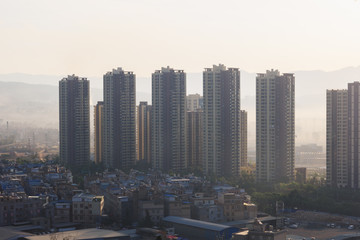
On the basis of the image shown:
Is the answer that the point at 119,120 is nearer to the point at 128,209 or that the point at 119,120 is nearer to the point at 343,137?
the point at 343,137

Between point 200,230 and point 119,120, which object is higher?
point 119,120

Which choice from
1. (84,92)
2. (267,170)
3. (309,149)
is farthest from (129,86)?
(309,149)

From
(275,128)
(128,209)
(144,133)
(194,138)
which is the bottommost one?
(128,209)

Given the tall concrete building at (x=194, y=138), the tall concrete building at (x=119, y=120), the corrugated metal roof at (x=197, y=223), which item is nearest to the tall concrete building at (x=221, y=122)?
the tall concrete building at (x=194, y=138)

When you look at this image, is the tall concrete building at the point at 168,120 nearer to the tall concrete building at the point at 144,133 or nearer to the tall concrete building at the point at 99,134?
the tall concrete building at the point at 144,133

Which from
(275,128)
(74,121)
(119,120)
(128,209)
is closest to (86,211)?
(128,209)

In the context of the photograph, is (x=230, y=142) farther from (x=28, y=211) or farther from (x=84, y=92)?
(x=28, y=211)
